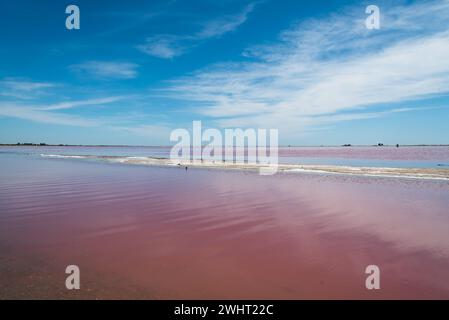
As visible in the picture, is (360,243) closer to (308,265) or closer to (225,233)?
(308,265)

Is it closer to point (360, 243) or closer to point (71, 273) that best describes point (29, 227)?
point (71, 273)

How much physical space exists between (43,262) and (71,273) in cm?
100

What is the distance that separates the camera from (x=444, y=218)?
35.3 ft

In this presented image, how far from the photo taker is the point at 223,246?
7879mm

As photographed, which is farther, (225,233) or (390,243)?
(225,233)

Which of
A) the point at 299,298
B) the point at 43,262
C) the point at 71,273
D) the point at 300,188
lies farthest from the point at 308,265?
the point at 300,188

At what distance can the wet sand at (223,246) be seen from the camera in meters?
5.71

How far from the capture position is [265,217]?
1097cm

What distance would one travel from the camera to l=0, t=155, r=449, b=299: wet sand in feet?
18.7
